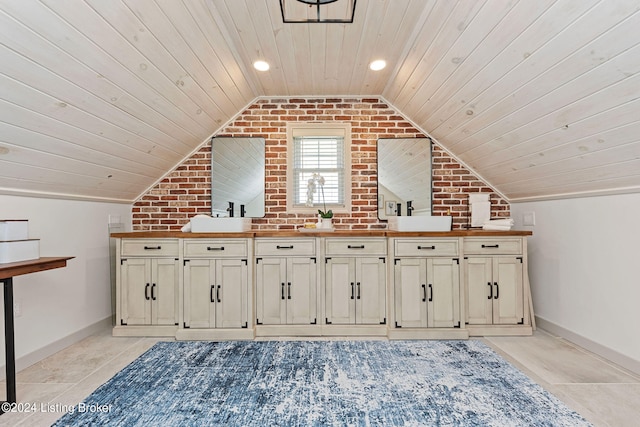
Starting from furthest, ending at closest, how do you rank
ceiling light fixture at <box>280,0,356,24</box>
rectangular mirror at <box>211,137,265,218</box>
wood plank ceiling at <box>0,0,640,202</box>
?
rectangular mirror at <box>211,137,265,218</box>
ceiling light fixture at <box>280,0,356,24</box>
wood plank ceiling at <box>0,0,640,202</box>

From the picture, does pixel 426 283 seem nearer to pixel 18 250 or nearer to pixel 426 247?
pixel 426 247

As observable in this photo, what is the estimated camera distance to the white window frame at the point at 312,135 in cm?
387

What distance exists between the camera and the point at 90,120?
2293mm

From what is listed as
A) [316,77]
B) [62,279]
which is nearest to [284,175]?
[316,77]

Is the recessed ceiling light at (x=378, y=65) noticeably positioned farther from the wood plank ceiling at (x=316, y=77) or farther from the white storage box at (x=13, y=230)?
the white storage box at (x=13, y=230)

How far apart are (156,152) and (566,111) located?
3321mm

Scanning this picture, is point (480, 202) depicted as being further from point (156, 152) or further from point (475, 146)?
point (156, 152)

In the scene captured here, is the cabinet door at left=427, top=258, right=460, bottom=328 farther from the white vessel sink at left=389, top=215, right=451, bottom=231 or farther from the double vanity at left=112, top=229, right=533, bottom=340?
the white vessel sink at left=389, top=215, right=451, bottom=231

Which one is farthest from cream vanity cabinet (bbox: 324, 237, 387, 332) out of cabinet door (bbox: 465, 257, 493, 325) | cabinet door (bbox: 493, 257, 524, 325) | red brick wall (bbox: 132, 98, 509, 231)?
cabinet door (bbox: 493, 257, 524, 325)

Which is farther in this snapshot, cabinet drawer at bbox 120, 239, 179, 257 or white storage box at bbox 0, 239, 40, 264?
cabinet drawer at bbox 120, 239, 179, 257

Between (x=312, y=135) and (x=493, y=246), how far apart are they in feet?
7.24

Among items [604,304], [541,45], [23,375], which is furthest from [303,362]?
[541,45]

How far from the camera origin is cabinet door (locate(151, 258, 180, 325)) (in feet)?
10.5

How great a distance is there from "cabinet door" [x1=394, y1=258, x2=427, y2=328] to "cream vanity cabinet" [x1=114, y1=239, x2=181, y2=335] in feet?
6.73
